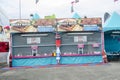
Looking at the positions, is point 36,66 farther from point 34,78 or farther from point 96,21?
point 34,78

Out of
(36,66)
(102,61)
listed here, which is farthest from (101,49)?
A: (36,66)

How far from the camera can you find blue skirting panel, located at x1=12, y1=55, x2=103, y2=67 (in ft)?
84.9

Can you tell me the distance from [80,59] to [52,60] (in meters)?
→ 2.36

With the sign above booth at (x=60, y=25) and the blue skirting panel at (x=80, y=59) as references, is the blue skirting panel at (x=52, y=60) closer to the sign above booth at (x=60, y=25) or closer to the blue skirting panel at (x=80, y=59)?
the blue skirting panel at (x=80, y=59)

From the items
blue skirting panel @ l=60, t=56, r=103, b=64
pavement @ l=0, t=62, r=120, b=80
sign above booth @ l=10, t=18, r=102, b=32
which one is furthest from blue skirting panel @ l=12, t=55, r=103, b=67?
pavement @ l=0, t=62, r=120, b=80

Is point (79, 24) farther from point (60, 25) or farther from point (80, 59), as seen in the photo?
point (80, 59)

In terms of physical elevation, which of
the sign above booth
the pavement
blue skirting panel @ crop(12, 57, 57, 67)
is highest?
the sign above booth

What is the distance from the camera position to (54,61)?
85.7 ft

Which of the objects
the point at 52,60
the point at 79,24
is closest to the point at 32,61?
the point at 52,60

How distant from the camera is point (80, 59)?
26.3m

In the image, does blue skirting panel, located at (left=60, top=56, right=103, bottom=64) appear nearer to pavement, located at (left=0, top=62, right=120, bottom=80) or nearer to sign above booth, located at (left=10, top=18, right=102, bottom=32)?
sign above booth, located at (left=10, top=18, right=102, bottom=32)

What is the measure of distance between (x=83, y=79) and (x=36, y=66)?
10096mm

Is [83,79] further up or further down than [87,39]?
further down

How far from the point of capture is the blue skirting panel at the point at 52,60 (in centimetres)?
2588
